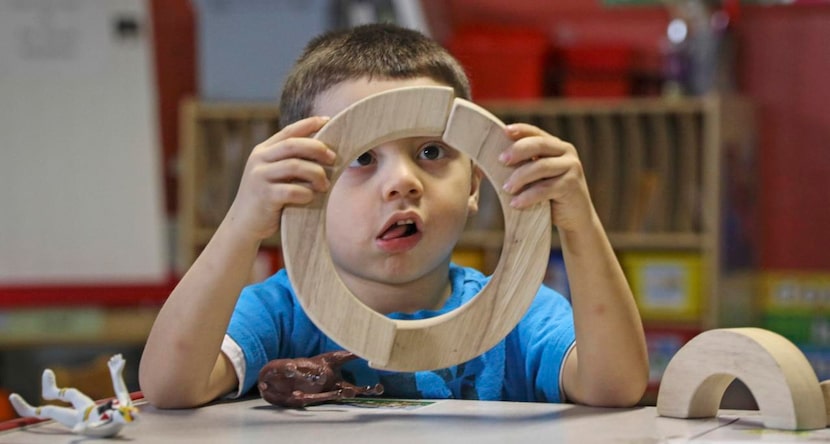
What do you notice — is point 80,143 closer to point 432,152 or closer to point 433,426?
point 432,152

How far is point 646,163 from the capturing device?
3082 mm

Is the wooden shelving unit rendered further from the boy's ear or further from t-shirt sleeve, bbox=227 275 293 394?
t-shirt sleeve, bbox=227 275 293 394

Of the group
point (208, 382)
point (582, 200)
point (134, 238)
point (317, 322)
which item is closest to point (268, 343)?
point (208, 382)

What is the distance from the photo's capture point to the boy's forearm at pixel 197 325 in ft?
3.14

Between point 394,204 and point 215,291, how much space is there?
175 mm

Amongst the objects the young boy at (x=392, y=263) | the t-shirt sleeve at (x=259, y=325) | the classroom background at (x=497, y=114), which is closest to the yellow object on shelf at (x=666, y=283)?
the classroom background at (x=497, y=114)

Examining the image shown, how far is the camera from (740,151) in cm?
313

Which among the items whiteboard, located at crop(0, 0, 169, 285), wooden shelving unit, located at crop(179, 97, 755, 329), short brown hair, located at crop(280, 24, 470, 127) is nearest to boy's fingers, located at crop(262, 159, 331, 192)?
short brown hair, located at crop(280, 24, 470, 127)

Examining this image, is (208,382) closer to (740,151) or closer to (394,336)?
(394,336)

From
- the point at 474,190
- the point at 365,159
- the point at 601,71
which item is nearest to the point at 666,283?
the point at 601,71

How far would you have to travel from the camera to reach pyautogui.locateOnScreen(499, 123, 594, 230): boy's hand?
87cm

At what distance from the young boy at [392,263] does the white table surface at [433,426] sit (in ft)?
0.20

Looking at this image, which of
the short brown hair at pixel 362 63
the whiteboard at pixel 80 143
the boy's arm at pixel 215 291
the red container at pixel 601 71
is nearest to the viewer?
the boy's arm at pixel 215 291

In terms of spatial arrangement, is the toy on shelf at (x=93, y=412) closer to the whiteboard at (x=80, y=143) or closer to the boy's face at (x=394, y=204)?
the boy's face at (x=394, y=204)
